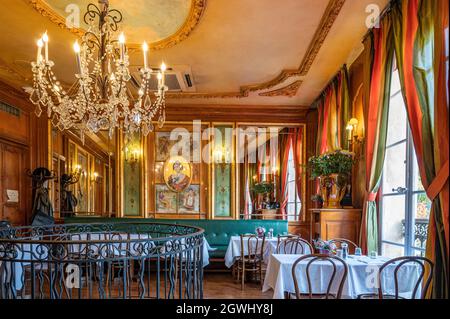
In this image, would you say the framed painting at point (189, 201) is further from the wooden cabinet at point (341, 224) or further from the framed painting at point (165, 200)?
the wooden cabinet at point (341, 224)

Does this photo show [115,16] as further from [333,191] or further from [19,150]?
[19,150]

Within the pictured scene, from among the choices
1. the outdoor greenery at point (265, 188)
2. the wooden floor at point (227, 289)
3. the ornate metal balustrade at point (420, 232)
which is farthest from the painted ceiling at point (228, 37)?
the outdoor greenery at point (265, 188)

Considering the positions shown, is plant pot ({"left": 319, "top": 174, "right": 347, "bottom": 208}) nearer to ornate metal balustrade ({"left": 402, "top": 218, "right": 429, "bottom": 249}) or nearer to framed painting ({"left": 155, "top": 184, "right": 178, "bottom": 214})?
ornate metal balustrade ({"left": 402, "top": 218, "right": 429, "bottom": 249})

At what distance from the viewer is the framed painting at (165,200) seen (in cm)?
805

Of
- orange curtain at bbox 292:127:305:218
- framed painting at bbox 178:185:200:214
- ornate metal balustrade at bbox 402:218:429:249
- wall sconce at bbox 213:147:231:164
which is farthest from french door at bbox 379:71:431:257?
framed painting at bbox 178:185:200:214

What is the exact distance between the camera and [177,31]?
4.58 m

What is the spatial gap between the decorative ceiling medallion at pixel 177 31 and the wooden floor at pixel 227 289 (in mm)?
3919

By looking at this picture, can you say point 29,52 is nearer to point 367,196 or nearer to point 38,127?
point 38,127

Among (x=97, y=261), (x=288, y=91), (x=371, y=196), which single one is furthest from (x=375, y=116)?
(x=97, y=261)

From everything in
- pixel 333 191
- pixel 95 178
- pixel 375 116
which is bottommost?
pixel 95 178

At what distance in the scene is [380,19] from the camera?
4.25 m

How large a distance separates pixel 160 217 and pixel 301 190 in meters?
3.61

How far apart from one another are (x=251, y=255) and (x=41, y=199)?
463 centimetres

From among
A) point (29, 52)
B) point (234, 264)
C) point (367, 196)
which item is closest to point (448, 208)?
point (367, 196)
